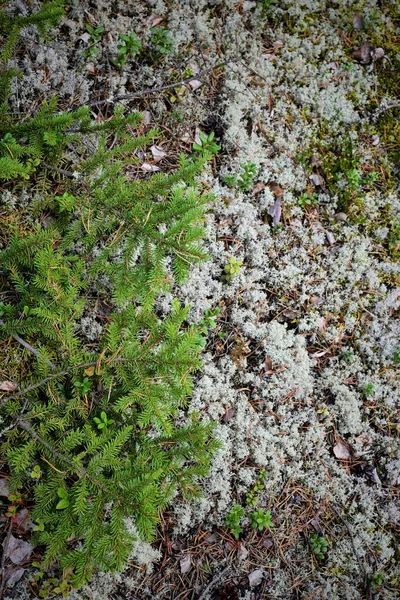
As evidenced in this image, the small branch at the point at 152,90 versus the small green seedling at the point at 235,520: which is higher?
the small branch at the point at 152,90

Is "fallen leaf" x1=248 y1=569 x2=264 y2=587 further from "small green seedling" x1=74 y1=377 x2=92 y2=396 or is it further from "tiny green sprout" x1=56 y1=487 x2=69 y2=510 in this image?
"small green seedling" x1=74 y1=377 x2=92 y2=396

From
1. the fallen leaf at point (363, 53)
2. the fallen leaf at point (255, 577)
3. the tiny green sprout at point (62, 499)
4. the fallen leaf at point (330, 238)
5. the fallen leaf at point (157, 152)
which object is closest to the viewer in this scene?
the tiny green sprout at point (62, 499)

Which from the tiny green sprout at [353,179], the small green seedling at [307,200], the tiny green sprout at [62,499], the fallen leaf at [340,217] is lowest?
the tiny green sprout at [62,499]

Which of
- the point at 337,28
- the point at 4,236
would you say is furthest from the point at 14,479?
the point at 337,28

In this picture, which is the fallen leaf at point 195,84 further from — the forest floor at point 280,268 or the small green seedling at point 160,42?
the small green seedling at point 160,42

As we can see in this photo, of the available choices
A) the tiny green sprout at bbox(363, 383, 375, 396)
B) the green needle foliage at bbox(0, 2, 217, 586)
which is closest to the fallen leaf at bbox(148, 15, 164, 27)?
the green needle foliage at bbox(0, 2, 217, 586)

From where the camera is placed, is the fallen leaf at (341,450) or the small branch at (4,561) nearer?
the small branch at (4,561)

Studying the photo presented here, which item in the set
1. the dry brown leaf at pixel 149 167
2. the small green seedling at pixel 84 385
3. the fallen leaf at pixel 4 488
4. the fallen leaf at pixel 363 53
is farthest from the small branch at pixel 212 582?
the fallen leaf at pixel 363 53
